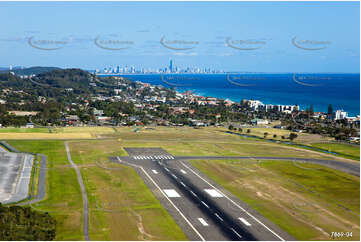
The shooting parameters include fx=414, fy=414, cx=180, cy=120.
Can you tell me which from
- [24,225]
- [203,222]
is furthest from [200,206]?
[24,225]

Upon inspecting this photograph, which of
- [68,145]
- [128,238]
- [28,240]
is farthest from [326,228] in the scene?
[68,145]

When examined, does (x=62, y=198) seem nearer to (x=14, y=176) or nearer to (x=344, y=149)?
(x=14, y=176)

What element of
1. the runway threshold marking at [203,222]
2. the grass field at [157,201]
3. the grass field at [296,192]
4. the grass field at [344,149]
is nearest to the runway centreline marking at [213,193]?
the grass field at [296,192]

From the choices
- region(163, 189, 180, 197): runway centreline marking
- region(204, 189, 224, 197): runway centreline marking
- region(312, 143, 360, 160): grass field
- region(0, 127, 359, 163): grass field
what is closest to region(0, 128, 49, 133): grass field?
region(0, 127, 359, 163): grass field

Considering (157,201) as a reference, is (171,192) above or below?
above

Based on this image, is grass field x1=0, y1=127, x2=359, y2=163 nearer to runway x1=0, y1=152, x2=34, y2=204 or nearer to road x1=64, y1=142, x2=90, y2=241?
road x1=64, y1=142, x2=90, y2=241

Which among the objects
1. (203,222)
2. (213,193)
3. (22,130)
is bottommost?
(22,130)

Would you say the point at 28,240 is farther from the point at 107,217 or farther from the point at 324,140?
the point at 324,140
